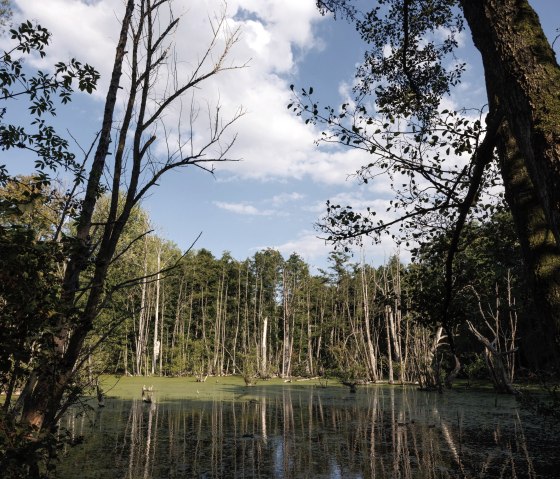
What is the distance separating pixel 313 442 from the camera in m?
9.96

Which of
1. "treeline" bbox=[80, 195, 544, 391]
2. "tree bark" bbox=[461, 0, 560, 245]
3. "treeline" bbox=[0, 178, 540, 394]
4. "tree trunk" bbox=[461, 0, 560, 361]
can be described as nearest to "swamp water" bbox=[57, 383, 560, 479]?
"treeline" bbox=[0, 178, 540, 394]

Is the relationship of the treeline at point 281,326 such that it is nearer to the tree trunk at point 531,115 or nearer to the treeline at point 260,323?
the treeline at point 260,323

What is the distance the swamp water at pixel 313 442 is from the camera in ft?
24.7

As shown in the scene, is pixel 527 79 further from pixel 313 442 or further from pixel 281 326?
pixel 281 326

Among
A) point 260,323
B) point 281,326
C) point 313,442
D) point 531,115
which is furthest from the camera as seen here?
point 281,326

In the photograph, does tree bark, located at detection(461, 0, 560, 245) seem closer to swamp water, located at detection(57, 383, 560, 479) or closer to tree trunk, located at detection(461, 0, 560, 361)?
tree trunk, located at detection(461, 0, 560, 361)

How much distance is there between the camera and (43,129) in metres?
3.16

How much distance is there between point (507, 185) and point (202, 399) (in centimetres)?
1883

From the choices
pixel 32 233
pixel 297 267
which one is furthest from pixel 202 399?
pixel 297 267

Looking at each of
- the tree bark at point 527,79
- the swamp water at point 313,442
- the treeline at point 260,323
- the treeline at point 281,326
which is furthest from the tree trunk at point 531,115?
the treeline at point 260,323

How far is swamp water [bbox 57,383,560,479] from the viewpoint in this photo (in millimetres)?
7520

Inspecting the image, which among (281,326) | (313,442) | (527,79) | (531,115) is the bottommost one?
(313,442)

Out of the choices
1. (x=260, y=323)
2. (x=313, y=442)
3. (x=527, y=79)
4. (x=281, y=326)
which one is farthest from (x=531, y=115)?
(x=281, y=326)

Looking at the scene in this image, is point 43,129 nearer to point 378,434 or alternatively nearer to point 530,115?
point 530,115
